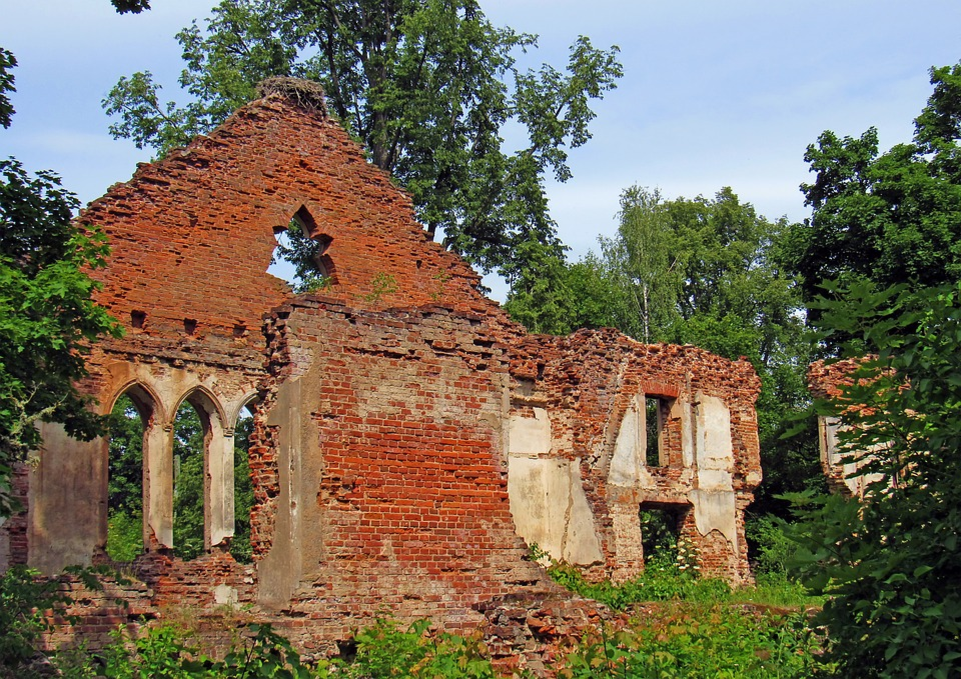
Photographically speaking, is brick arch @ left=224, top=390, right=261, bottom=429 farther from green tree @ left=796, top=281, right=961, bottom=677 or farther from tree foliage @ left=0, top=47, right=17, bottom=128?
green tree @ left=796, top=281, right=961, bottom=677

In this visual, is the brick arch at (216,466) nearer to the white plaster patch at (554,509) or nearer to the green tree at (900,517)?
the white plaster patch at (554,509)

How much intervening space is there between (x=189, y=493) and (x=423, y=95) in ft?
37.4

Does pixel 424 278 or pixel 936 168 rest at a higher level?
pixel 936 168

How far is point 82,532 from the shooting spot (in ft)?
47.4

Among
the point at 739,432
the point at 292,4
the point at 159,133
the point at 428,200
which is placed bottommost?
the point at 739,432

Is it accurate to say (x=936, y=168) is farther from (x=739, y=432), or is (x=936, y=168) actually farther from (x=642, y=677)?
(x=642, y=677)

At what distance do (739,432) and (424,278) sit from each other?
6003 millimetres

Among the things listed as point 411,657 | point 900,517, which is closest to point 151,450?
point 411,657

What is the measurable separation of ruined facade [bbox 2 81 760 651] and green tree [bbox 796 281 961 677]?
14.3 feet

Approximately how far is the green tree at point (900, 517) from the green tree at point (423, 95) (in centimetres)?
1712

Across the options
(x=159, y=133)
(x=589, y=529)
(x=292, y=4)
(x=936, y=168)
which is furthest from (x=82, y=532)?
(x=936, y=168)

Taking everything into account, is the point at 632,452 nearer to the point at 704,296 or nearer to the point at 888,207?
the point at 888,207

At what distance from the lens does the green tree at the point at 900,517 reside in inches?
232

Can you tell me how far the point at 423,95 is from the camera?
23.3m
